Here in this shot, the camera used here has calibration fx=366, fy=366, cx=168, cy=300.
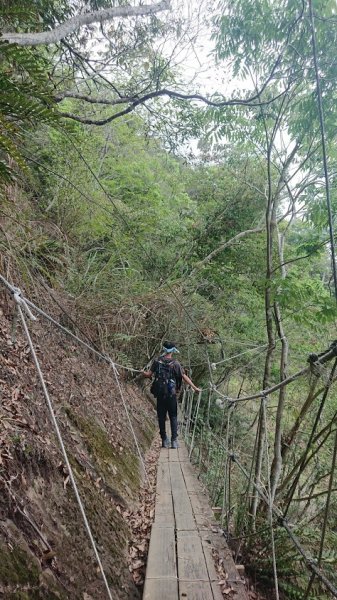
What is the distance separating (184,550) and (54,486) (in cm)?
83

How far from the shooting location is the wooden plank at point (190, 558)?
1.66m

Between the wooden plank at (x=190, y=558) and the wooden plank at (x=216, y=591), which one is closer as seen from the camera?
the wooden plank at (x=216, y=591)

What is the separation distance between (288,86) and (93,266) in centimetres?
274

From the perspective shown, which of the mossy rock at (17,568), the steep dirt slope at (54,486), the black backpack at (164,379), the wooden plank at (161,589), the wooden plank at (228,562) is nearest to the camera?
the mossy rock at (17,568)

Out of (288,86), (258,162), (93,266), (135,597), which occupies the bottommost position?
(135,597)

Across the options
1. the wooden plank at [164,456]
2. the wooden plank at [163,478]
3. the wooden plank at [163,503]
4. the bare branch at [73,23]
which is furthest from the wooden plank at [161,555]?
the bare branch at [73,23]

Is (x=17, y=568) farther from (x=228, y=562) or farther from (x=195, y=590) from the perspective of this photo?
(x=228, y=562)

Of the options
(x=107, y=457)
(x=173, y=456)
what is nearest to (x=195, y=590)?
(x=107, y=457)

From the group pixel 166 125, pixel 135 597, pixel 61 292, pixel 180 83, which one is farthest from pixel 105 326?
pixel 135 597

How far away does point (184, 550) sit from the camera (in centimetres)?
187

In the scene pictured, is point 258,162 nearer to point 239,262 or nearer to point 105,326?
point 239,262

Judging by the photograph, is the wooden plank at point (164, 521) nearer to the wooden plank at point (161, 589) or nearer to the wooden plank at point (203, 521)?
the wooden plank at point (203, 521)

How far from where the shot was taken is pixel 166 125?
3.91 meters

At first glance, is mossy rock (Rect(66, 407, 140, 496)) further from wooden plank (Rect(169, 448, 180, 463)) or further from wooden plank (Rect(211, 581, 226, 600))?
wooden plank (Rect(211, 581, 226, 600))
